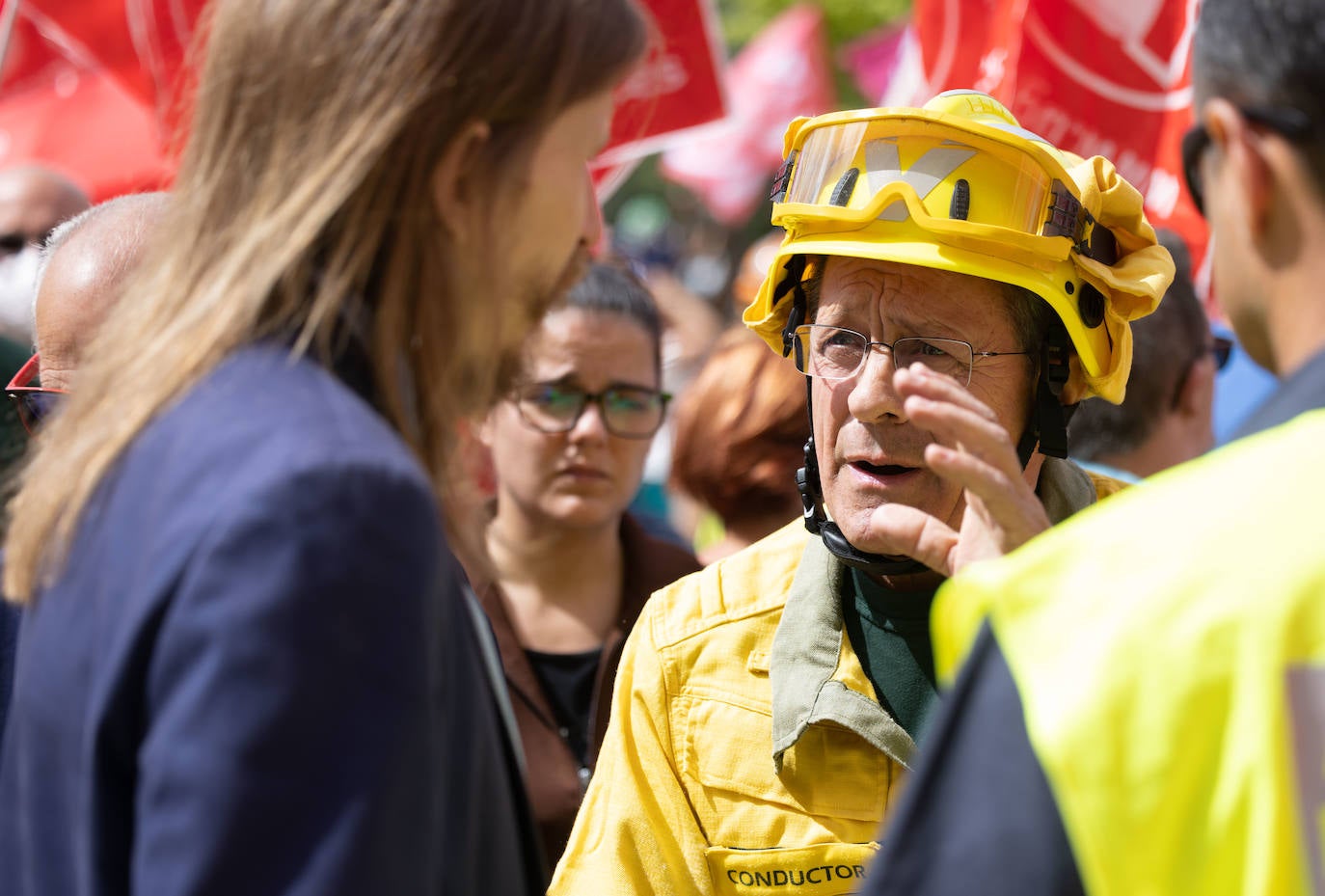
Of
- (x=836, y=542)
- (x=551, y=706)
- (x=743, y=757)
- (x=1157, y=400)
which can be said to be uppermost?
(x=836, y=542)

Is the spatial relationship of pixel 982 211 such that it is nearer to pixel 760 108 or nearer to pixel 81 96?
pixel 81 96

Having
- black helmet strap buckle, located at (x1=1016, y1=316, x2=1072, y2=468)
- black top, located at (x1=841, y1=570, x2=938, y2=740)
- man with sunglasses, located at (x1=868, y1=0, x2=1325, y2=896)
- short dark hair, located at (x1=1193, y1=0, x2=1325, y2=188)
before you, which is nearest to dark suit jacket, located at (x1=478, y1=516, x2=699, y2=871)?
black top, located at (x1=841, y1=570, x2=938, y2=740)

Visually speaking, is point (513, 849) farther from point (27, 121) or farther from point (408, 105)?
point (27, 121)

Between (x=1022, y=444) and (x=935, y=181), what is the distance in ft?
1.72

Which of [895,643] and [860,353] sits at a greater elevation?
[860,353]

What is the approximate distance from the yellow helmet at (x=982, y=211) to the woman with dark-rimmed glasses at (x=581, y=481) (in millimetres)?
1350

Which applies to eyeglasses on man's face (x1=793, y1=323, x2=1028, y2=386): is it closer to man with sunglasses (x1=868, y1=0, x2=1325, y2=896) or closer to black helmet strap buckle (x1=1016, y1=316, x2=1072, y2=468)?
black helmet strap buckle (x1=1016, y1=316, x2=1072, y2=468)

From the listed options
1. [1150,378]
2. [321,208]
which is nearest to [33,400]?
[321,208]

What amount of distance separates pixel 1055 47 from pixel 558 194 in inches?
145

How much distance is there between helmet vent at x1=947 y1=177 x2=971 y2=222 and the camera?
2.42 meters

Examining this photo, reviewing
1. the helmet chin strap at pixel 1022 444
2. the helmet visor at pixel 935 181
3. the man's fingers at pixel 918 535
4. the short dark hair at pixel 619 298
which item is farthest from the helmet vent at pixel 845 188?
the short dark hair at pixel 619 298

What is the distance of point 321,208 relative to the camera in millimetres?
1414

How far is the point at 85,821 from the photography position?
1.30 metres

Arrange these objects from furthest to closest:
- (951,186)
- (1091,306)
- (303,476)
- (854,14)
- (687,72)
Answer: (854,14), (687,72), (1091,306), (951,186), (303,476)
